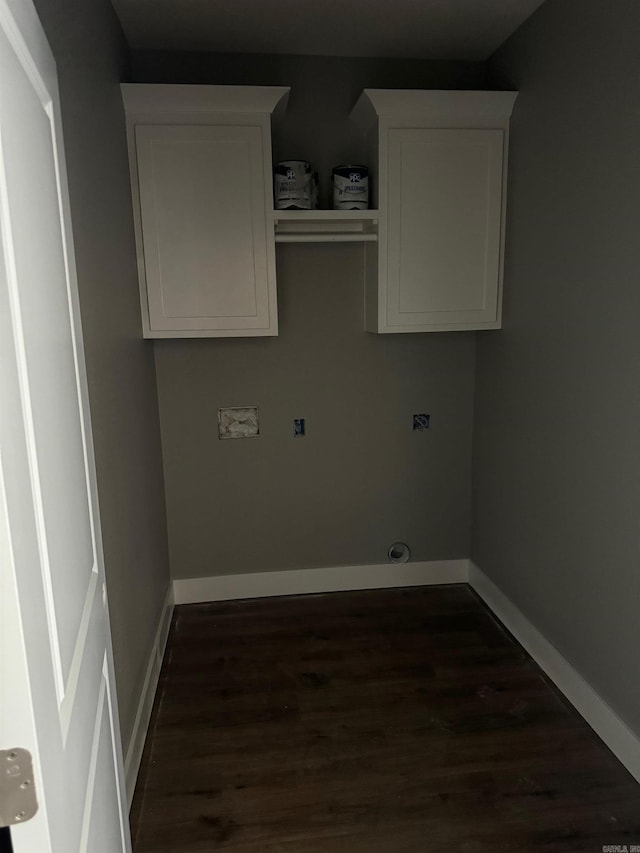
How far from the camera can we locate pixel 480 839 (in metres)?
1.68

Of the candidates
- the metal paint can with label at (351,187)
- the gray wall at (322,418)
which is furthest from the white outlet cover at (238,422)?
the metal paint can with label at (351,187)

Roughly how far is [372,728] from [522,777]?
0.51 meters

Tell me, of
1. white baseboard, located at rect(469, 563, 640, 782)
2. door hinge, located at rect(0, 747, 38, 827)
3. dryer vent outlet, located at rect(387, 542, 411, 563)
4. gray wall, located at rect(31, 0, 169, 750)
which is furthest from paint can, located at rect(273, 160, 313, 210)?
door hinge, located at rect(0, 747, 38, 827)

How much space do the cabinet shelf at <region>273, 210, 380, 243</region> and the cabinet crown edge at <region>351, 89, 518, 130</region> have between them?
15.4 inches

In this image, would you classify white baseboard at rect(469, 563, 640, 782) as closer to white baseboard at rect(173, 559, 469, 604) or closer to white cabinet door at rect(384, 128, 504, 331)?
white baseboard at rect(173, 559, 469, 604)

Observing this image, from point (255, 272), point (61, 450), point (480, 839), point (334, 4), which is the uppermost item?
point (334, 4)

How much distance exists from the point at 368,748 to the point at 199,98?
95.7 inches

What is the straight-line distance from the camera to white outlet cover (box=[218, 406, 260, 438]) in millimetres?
2881

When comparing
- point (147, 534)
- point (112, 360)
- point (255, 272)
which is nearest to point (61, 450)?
point (112, 360)

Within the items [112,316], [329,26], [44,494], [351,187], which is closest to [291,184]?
[351,187]

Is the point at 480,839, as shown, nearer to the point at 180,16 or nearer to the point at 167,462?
the point at 167,462

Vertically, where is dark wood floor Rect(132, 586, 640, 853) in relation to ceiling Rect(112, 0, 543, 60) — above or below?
below

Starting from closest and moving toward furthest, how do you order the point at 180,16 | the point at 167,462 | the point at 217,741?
the point at 217,741
the point at 180,16
the point at 167,462

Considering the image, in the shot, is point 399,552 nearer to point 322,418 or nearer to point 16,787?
point 322,418
